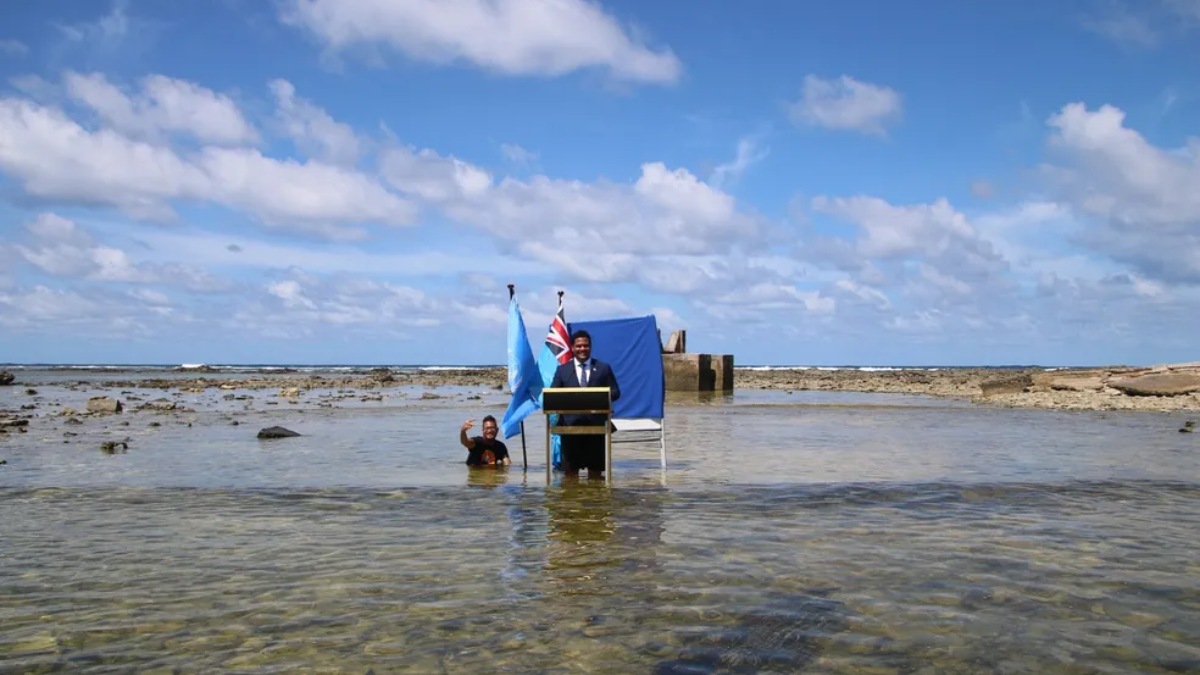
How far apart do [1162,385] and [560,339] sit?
27161 millimetres

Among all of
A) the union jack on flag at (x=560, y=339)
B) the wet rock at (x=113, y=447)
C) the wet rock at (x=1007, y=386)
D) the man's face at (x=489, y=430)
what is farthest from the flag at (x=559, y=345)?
the wet rock at (x=1007, y=386)

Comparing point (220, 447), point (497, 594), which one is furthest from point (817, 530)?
point (220, 447)

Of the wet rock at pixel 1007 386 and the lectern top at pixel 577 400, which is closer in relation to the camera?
the lectern top at pixel 577 400

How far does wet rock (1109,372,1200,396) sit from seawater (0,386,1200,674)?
56.4 ft

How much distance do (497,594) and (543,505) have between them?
14.1 ft

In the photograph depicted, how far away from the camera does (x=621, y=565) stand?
7.96 m

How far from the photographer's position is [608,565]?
798 cm

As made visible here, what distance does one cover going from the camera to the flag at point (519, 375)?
1420cm

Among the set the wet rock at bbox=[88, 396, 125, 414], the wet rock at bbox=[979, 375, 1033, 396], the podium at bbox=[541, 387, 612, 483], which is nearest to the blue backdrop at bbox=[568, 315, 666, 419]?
the podium at bbox=[541, 387, 612, 483]

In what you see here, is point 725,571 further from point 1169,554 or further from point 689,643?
point 1169,554

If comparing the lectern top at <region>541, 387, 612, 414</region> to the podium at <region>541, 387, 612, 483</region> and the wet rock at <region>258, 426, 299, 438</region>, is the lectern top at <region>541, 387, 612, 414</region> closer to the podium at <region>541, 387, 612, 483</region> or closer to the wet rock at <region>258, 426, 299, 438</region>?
the podium at <region>541, 387, 612, 483</region>

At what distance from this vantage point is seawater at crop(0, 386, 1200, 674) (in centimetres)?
571

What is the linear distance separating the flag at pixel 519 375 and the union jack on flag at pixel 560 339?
0.45m

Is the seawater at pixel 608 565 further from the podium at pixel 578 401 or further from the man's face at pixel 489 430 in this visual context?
the podium at pixel 578 401
